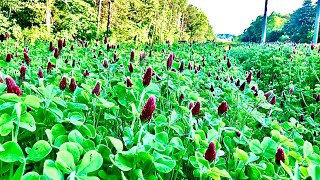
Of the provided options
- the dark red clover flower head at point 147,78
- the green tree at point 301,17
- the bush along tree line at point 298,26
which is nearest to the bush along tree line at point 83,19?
the dark red clover flower head at point 147,78

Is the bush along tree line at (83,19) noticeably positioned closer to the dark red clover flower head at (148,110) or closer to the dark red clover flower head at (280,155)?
the dark red clover flower head at (148,110)

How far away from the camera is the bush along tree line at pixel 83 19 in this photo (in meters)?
18.7

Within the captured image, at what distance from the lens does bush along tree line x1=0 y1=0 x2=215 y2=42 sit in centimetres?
1865

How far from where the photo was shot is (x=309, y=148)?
1564 mm

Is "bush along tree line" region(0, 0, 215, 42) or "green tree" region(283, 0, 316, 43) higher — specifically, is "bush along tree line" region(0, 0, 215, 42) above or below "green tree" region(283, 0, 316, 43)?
below

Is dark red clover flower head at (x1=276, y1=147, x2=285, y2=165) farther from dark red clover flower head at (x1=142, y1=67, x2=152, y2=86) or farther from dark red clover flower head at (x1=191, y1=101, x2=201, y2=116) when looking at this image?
dark red clover flower head at (x1=142, y1=67, x2=152, y2=86)

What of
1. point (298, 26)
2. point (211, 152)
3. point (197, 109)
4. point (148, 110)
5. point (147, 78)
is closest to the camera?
point (211, 152)

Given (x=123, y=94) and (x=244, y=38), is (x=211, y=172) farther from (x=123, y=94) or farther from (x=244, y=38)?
(x=244, y=38)

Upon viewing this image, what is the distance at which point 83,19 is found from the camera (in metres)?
23.8

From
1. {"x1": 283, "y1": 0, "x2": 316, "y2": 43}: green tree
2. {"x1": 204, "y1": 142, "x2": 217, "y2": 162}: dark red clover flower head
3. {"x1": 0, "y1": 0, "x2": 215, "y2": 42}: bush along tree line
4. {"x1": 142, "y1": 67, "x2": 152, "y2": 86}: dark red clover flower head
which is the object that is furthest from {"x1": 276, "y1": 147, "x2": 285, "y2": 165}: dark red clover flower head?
{"x1": 283, "y1": 0, "x2": 316, "y2": 43}: green tree

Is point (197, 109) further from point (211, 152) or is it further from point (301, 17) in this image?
point (301, 17)

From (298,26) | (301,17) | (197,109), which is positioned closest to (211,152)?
(197,109)

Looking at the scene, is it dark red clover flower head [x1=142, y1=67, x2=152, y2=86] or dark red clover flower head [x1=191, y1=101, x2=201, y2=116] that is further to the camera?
dark red clover flower head [x1=191, y1=101, x2=201, y2=116]

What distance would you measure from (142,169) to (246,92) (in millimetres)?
1968
